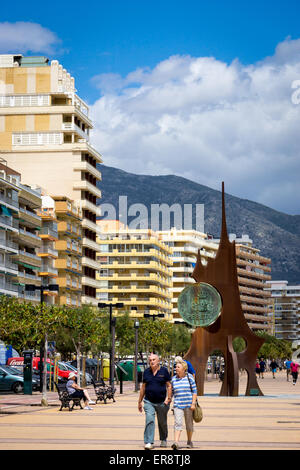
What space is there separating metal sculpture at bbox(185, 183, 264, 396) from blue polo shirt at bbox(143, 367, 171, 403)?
22.9 metres

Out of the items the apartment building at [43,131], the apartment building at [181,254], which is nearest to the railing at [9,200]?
the apartment building at [43,131]

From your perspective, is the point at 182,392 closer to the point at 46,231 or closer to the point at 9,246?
the point at 9,246

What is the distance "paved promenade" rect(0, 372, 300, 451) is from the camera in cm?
1672

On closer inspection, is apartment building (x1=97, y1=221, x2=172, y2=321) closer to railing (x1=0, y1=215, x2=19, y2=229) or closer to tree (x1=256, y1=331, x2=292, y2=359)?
tree (x1=256, y1=331, x2=292, y2=359)

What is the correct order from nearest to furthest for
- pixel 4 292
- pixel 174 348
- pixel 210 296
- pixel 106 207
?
1. pixel 210 296
2. pixel 4 292
3. pixel 174 348
4. pixel 106 207

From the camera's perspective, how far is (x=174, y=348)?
96125 millimetres

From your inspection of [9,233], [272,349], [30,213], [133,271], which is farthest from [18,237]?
[272,349]

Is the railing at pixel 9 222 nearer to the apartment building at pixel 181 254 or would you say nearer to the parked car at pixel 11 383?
the parked car at pixel 11 383

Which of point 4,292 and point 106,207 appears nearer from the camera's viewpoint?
point 4,292

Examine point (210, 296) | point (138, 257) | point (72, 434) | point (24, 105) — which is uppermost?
point (24, 105)

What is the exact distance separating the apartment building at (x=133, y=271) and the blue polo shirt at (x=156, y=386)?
377 ft
